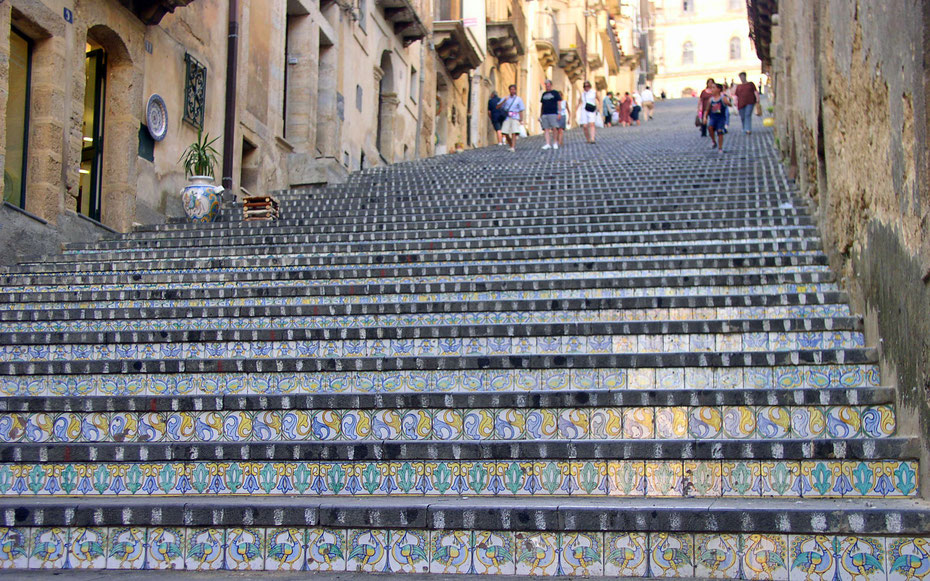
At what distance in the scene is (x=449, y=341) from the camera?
720 cm

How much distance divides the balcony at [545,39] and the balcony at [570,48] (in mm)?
2147

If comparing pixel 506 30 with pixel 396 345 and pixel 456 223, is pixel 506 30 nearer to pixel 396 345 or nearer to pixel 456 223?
pixel 456 223

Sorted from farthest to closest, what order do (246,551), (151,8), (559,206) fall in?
(151,8)
(559,206)
(246,551)

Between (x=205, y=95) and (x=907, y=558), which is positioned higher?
(x=205, y=95)

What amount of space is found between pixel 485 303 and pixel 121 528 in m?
3.65

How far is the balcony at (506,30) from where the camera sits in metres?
35.9

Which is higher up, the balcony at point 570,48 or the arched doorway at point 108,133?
the balcony at point 570,48

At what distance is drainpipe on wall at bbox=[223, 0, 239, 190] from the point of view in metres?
16.7

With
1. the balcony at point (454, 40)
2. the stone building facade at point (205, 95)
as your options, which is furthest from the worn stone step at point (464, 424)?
the balcony at point (454, 40)

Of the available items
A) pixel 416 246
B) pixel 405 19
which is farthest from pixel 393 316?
pixel 405 19

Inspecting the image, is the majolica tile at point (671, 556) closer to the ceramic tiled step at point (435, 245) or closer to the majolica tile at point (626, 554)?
the majolica tile at point (626, 554)

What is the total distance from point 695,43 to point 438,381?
8457 centimetres

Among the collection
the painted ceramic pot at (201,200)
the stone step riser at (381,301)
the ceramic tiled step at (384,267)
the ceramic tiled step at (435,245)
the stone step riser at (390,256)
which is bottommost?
the stone step riser at (381,301)

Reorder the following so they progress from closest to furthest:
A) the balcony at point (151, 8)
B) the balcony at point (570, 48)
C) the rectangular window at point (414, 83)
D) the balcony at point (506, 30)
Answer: the balcony at point (151, 8) → the rectangular window at point (414, 83) → the balcony at point (506, 30) → the balcony at point (570, 48)
